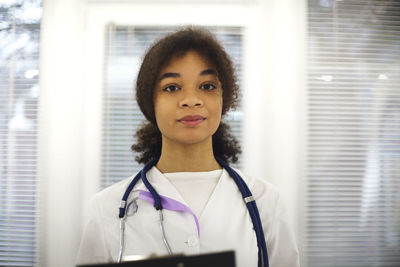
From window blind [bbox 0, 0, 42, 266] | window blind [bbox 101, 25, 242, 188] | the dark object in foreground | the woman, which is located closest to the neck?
the woman

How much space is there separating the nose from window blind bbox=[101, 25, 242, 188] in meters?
0.72

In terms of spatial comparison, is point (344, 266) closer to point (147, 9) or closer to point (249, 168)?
point (249, 168)

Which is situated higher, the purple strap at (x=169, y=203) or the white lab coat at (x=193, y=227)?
the purple strap at (x=169, y=203)

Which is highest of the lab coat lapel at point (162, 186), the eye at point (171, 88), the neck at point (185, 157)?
the eye at point (171, 88)

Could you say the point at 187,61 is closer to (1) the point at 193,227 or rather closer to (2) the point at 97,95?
(1) the point at 193,227

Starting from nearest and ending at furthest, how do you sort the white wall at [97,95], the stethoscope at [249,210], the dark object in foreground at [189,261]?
1. the dark object in foreground at [189,261]
2. the stethoscope at [249,210]
3. the white wall at [97,95]

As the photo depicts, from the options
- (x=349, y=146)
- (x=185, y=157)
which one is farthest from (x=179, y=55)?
(x=349, y=146)

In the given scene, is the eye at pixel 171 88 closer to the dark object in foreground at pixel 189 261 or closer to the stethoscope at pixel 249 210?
the stethoscope at pixel 249 210

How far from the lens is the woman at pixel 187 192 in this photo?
0.69m

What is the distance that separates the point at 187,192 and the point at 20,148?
1106mm

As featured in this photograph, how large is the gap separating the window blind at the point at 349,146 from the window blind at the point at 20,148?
55.6 inches

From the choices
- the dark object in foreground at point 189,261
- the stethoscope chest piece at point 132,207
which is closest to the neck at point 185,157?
the stethoscope chest piece at point 132,207

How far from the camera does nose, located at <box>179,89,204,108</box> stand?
2.27 ft

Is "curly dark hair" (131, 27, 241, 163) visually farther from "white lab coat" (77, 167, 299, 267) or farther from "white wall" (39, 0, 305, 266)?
"white wall" (39, 0, 305, 266)
